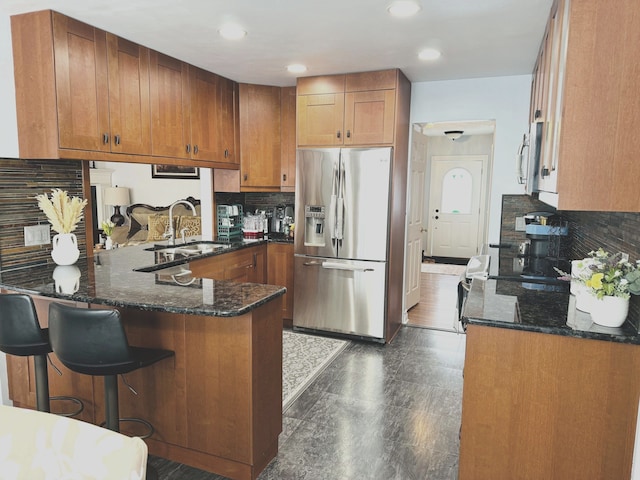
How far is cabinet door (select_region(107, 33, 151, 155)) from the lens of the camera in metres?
2.98

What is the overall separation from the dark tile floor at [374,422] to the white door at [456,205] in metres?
5.08

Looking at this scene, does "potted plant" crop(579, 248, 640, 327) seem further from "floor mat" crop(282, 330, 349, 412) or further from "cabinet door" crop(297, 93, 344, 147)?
"cabinet door" crop(297, 93, 344, 147)

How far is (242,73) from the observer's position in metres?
4.01

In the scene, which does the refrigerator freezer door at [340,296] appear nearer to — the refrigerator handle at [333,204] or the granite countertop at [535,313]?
the refrigerator handle at [333,204]

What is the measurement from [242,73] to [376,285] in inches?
89.2

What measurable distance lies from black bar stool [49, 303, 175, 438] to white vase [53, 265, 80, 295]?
1.26 feet

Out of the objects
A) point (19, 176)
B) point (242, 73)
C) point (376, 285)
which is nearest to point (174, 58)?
point (242, 73)

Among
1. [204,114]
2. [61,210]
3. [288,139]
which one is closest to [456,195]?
[288,139]

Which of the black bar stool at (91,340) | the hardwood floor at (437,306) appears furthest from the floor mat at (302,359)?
the black bar stool at (91,340)

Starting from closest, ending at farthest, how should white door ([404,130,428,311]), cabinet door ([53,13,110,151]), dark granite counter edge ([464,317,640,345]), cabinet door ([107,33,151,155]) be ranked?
dark granite counter edge ([464,317,640,345]), cabinet door ([53,13,110,151]), cabinet door ([107,33,151,155]), white door ([404,130,428,311])

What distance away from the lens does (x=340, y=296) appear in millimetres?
4133

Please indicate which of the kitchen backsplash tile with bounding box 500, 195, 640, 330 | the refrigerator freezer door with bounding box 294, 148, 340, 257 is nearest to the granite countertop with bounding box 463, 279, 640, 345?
the kitchen backsplash tile with bounding box 500, 195, 640, 330

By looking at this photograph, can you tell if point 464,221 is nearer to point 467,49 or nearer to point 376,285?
point 376,285

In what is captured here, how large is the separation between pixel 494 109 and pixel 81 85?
3358 mm
